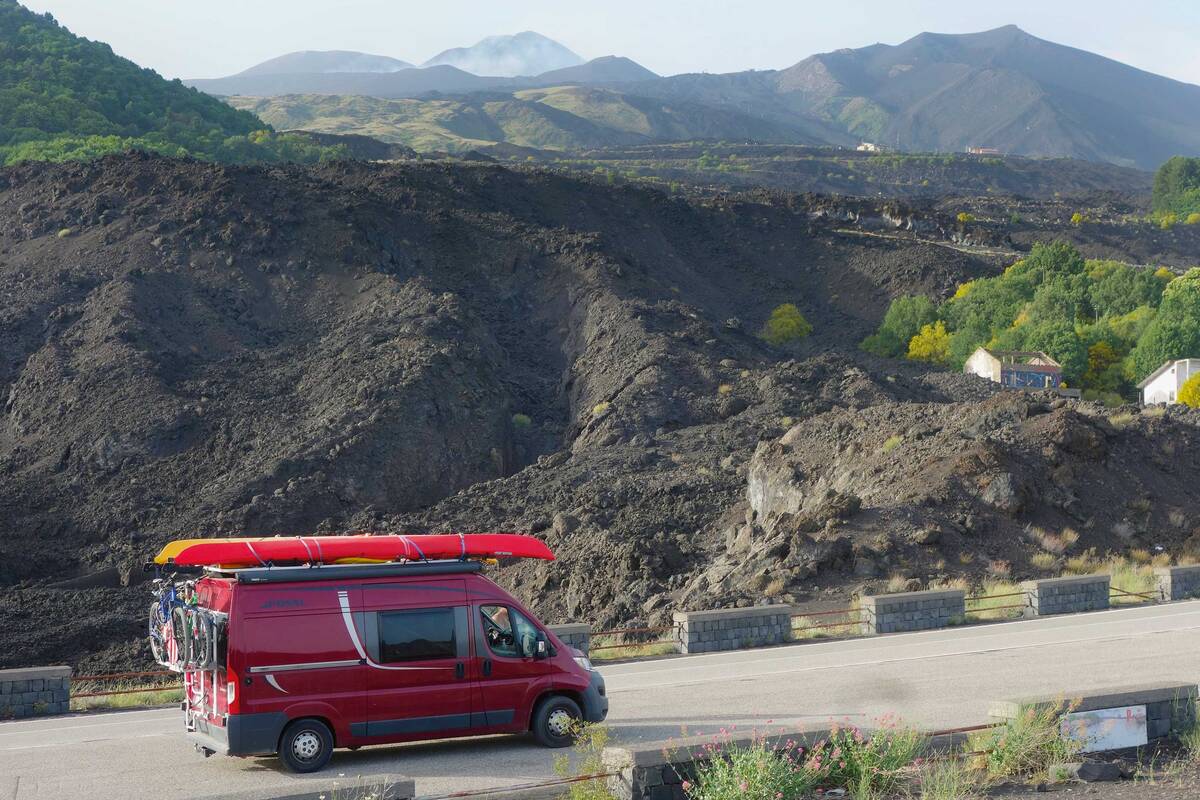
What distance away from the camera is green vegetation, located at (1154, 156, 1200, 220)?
167 m

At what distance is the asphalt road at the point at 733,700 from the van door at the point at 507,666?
1.37 ft

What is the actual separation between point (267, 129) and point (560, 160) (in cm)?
5330

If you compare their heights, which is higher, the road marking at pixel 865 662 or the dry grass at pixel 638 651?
the road marking at pixel 865 662

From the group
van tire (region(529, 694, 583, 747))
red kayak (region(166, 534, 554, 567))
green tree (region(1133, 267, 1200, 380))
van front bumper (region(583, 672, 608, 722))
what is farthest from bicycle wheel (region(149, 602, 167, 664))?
green tree (region(1133, 267, 1200, 380))

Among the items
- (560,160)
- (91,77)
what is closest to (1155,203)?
(560,160)

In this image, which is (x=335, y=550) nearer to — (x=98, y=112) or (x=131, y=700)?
(x=131, y=700)

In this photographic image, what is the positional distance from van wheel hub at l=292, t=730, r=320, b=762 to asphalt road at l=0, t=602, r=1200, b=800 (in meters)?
0.24

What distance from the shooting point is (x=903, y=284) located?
9362 centimetres

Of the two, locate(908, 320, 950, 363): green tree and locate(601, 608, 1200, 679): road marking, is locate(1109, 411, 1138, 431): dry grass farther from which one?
locate(908, 320, 950, 363): green tree

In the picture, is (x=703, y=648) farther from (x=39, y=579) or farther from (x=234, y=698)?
(x=39, y=579)

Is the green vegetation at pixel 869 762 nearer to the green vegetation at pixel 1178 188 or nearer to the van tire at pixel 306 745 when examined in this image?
the van tire at pixel 306 745

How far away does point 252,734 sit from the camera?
1280 centimetres

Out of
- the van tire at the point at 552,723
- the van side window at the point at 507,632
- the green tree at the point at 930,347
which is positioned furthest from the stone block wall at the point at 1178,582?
the green tree at the point at 930,347

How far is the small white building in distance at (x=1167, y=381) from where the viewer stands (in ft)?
234
